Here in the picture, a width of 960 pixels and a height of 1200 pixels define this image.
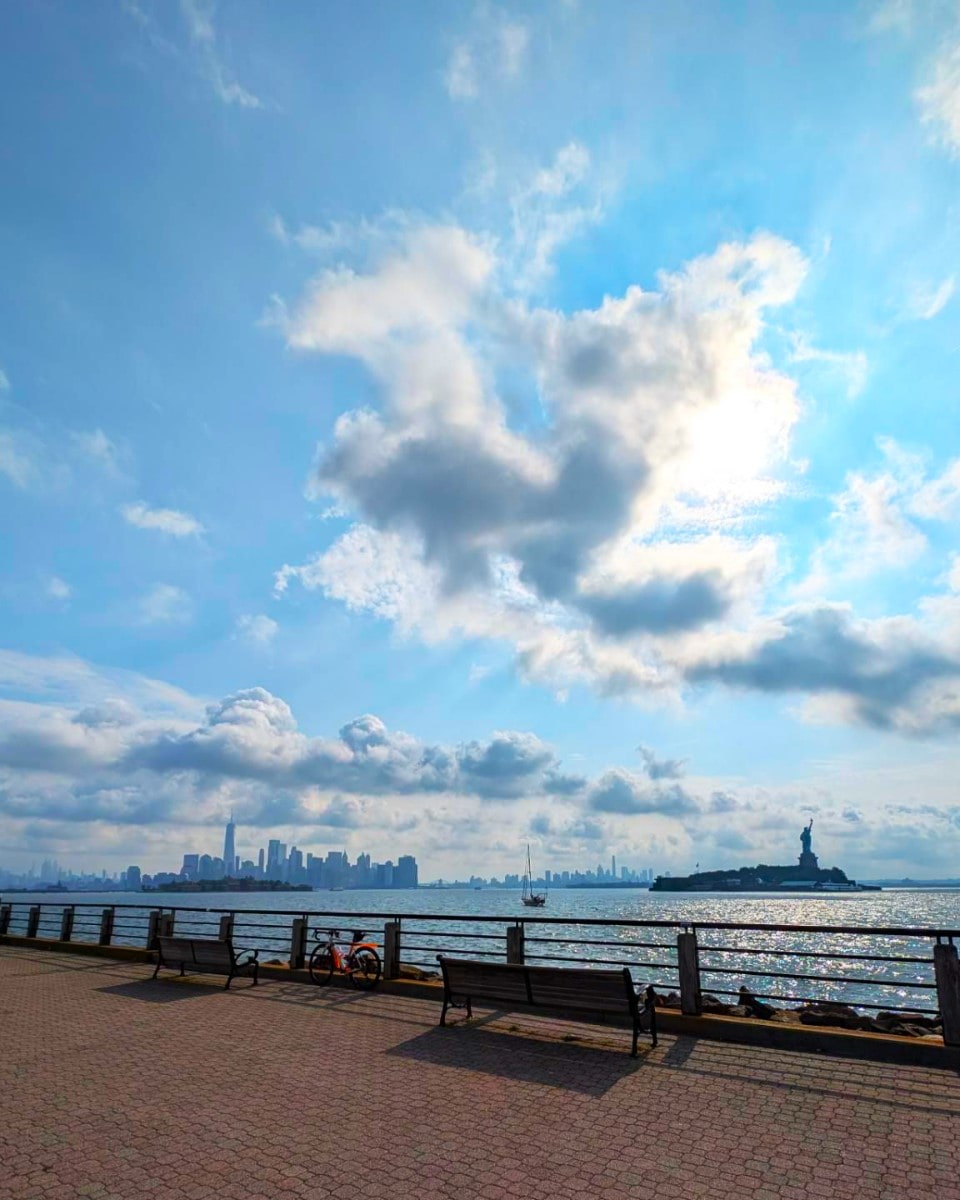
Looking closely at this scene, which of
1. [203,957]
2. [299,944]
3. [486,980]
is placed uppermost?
[486,980]

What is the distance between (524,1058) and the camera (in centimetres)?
812

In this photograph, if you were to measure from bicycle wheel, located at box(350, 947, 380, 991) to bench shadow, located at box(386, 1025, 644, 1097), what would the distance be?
356cm

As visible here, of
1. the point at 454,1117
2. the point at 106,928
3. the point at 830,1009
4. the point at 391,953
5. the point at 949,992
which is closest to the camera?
the point at 454,1117

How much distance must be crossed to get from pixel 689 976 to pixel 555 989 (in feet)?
5.74

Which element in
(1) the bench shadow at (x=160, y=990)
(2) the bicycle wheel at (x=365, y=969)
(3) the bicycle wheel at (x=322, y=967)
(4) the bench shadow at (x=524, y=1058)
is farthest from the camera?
(3) the bicycle wheel at (x=322, y=967)

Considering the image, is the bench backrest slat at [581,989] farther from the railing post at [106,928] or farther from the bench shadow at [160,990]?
the railing post at [106,928]

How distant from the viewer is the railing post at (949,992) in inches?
303

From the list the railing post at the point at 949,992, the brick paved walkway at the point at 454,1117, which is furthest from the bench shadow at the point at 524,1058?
the railing post at the point at 949,992

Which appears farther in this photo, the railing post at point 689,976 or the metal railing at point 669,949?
the railing post at point 689,976

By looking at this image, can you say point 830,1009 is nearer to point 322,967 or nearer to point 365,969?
point 365,969

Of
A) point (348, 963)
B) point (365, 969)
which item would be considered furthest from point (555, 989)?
point (348, 963)

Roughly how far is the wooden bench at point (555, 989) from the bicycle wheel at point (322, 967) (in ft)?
12.7

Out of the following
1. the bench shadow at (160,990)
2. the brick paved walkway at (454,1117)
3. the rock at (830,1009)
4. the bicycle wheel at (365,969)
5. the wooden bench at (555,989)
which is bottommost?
the rock at (830,1009)

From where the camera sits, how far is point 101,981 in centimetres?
1423
